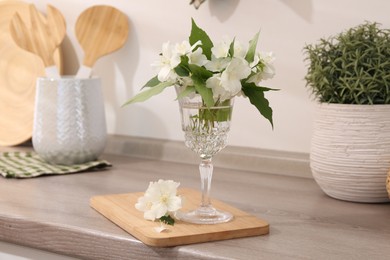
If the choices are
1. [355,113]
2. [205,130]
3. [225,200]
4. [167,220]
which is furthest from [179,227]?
[355,113]

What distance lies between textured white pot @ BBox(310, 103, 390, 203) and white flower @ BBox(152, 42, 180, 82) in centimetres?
33

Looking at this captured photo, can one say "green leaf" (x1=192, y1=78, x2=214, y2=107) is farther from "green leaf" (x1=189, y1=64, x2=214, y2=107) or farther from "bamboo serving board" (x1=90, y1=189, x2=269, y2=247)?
"bamboo serving board" (x1=90, y1=189, x2=269, y2=247)

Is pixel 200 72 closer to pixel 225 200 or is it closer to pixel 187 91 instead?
pixel 187 91

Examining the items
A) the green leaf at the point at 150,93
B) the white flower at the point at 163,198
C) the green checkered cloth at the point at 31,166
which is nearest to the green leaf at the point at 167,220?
the white flower at the point at 163,198

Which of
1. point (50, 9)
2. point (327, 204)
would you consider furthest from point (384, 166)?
point (50, 9)

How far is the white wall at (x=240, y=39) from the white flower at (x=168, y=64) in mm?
504

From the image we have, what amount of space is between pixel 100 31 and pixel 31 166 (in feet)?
1.23

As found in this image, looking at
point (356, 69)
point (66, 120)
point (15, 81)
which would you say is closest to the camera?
point (356, 69)

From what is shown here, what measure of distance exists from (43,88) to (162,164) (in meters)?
0.30

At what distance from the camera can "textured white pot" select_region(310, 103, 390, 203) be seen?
1.14 metres

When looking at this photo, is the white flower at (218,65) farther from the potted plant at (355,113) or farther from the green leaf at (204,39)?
the potted plant at (355,113)

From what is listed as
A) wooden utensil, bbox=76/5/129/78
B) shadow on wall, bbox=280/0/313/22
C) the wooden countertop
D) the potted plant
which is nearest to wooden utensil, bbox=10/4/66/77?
wooden utensil, bbox=76/5/129/78

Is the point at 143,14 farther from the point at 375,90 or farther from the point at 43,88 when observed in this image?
the point at 375,90

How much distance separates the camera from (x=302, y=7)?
1414mm
